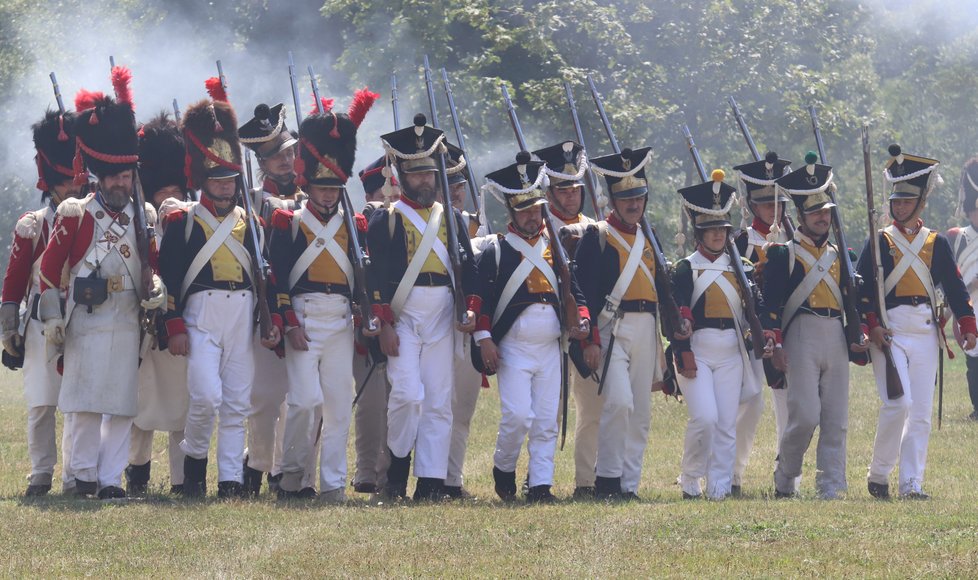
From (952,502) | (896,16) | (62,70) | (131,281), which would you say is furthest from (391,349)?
(896,16)

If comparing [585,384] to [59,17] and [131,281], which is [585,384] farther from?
[59,17]

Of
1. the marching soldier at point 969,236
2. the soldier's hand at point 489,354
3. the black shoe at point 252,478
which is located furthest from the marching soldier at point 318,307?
the marching soldier at point 969,236

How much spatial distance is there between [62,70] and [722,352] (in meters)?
16.1

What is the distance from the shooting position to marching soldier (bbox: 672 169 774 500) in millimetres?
11812

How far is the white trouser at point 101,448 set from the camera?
10938mm

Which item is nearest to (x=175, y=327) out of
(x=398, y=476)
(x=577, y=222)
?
(x=398, y=476)

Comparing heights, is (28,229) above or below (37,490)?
above

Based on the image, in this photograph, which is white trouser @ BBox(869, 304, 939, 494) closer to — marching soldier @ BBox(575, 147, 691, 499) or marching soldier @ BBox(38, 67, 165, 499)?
marching soldier @ BBox(575, 147, 691, 499)

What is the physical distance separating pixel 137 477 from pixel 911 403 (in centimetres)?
521

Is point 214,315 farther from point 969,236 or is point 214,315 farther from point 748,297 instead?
point 969,236

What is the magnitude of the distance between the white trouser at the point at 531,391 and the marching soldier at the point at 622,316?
290 millimetres

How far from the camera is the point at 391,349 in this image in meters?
11.2

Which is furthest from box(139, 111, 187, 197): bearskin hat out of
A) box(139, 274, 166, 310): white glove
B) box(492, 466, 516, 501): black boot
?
→ box(492, 466, 516, 501): black boot

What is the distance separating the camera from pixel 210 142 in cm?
1138
